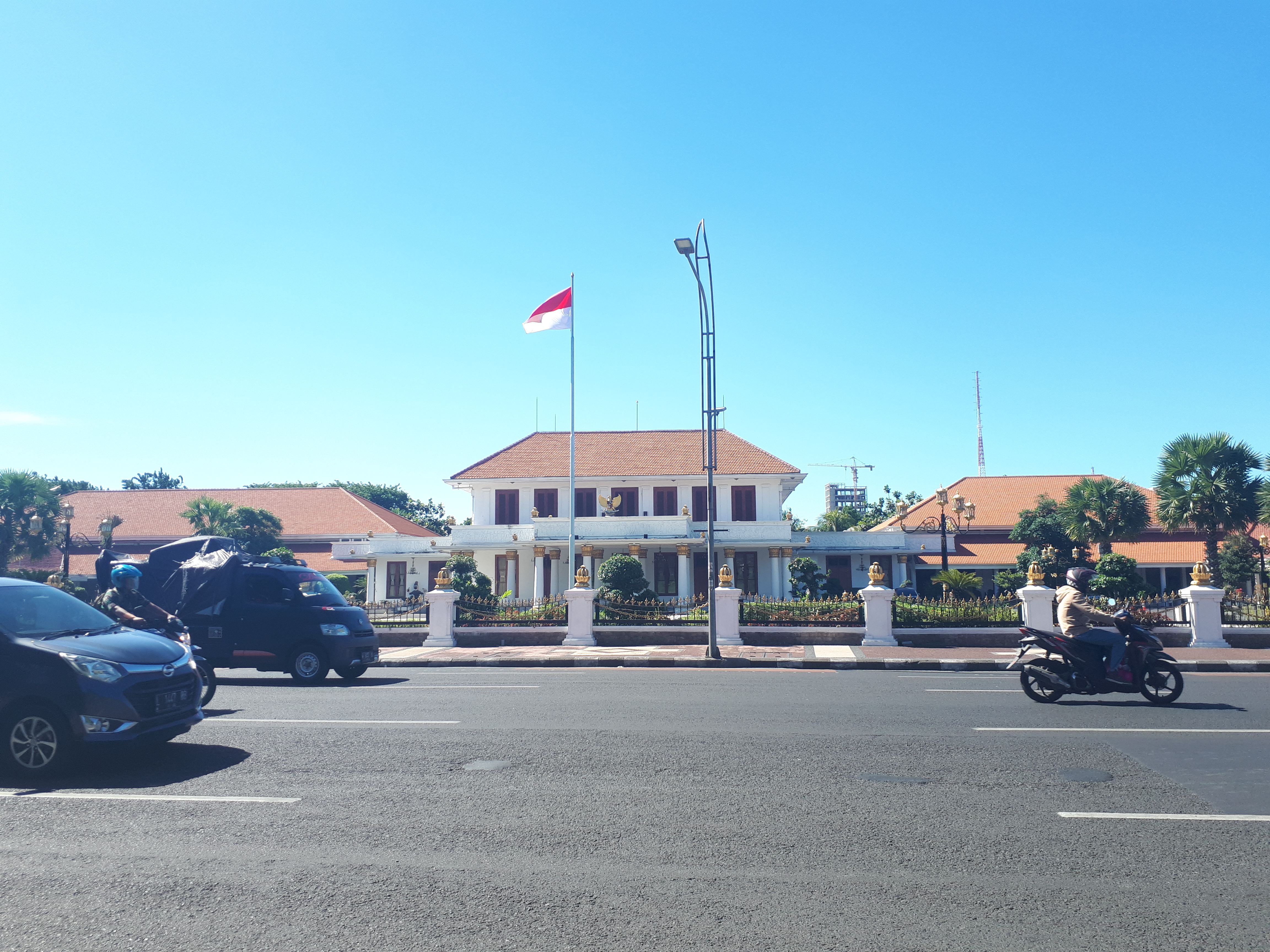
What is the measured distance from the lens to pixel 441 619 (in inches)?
880

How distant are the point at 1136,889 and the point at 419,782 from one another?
4.84 metres

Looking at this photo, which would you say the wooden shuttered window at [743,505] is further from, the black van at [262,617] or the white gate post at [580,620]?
the black van at [262,617]

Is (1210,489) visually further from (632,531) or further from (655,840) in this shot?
(655,840)

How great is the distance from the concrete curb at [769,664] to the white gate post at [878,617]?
2.68 metres

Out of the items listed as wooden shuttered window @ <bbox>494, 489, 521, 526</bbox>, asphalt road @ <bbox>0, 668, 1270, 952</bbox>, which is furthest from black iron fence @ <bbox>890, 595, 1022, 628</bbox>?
wooden shuttered window @ <bbox>494, 489, 521, 526</bbox>

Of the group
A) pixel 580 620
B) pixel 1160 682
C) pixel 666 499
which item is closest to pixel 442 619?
pixel 580 620

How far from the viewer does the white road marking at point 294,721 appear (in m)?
9.61

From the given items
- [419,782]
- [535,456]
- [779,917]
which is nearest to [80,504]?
[535,456]

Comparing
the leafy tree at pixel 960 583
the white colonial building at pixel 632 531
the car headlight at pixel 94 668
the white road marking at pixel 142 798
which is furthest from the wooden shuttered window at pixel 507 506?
the white road marking at pixel 142 798

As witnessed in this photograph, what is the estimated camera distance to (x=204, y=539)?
15055 millimetres

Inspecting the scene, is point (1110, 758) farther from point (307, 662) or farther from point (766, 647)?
point (766, 647)

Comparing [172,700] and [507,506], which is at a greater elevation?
[507,506]

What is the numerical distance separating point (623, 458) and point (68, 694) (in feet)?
115

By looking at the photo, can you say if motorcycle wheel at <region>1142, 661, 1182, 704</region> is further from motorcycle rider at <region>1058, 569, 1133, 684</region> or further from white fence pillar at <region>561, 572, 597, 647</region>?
white fence pillar at <region>561, 572, 597, 647</region>
